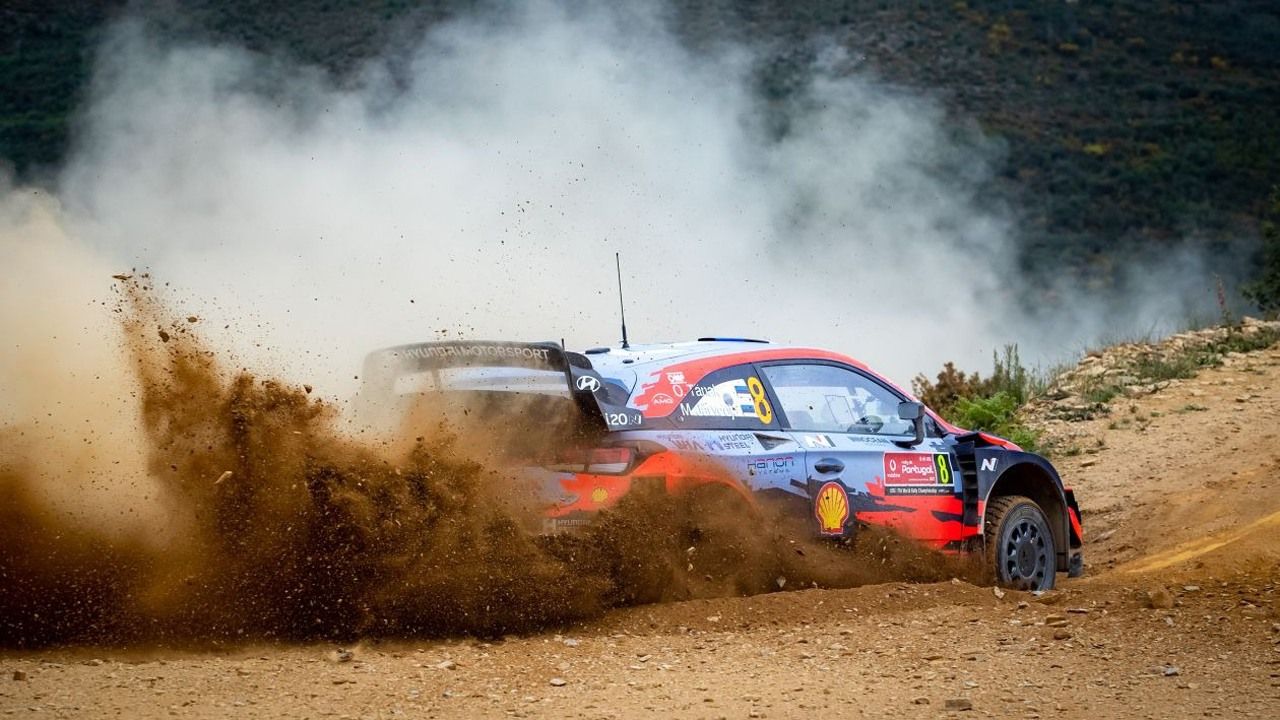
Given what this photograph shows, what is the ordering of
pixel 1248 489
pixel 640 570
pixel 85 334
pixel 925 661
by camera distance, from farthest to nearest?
pixel 1248 489 < pixel 85 334 < pixel 640 570 < pixel 925 661

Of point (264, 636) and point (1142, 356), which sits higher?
point (1142, 356)

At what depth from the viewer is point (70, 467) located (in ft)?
22.7

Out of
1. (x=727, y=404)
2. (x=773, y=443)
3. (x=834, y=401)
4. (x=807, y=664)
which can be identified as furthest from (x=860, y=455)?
(x=807, y=664)

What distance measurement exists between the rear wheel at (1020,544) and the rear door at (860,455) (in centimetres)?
31

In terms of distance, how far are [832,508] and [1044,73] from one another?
26159 millimetres

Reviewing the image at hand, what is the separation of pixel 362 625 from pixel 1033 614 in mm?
3177

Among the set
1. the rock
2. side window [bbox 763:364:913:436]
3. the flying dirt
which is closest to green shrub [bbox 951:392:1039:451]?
side window [bbox 763:364:913:436]

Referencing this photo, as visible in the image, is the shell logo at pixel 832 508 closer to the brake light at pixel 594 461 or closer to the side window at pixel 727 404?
the side window at pixel 727 404

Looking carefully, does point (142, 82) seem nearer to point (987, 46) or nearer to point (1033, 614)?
point (1033, 614)

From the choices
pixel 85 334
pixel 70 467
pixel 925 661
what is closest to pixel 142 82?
pixel 85 334

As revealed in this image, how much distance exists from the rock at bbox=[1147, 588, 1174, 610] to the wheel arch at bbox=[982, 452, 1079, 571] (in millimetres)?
1766

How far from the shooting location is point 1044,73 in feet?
103

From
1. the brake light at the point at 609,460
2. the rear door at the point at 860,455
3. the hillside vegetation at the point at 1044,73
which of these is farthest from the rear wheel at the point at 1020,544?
the hillside vegetation at the point at 1044,73

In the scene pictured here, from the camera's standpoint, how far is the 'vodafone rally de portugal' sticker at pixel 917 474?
795 centimetres
